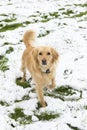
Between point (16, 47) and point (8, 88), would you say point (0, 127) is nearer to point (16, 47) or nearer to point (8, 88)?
point (8, 88)

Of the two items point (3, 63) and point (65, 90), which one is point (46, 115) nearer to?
point (65, 90)

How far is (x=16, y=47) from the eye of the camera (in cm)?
1390

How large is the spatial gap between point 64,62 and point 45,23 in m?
7.00

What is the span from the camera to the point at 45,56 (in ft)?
26.9

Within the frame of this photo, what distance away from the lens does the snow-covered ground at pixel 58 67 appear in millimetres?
7821

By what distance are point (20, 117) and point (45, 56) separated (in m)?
1.76

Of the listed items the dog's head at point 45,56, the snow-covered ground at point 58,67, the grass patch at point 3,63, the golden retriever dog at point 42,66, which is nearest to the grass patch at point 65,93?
the snow-covered ground at point 58,67

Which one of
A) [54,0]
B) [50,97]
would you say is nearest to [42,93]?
[50,97]

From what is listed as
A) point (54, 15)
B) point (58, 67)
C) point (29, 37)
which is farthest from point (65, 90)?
point (54, 15)

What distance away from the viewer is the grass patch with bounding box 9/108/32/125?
7855 mm

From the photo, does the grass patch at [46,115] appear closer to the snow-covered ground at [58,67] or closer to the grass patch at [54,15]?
the snow-covered ground at [58,67]

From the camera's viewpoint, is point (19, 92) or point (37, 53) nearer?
point (37, 53)

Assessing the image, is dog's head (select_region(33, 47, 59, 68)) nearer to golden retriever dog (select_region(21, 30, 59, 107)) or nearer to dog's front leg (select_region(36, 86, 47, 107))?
golden retriever dog (select_region(21, 30, 59, 107))

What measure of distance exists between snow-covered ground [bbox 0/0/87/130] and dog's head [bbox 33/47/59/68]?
1.20m
